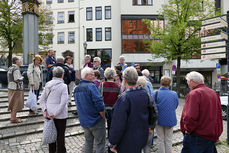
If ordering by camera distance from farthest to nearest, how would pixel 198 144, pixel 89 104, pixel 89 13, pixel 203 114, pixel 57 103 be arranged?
pixel 89 13 < pixel 57 103 < pixel 89 104 < pixel 198 144 < pixel 203 114

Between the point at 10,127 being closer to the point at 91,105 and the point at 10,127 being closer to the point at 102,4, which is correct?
the point at 91,105

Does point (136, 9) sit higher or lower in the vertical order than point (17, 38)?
higher

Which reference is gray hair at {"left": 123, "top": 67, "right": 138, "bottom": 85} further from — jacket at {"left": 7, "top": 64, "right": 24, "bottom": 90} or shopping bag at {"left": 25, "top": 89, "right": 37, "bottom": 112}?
shopping bag at {"left": 25, "top": 89, "right": 37, "bottom": 112}

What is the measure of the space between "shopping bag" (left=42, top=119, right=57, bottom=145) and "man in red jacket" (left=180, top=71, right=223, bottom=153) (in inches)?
97.6

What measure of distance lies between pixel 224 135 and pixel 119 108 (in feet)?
17.8

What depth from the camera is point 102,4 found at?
31.4m

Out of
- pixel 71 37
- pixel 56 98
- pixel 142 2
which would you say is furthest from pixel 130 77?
pixel 71 37

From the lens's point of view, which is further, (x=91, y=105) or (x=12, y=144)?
(x=12, y=144)

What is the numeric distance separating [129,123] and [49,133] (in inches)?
74.4

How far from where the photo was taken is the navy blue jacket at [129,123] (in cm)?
273

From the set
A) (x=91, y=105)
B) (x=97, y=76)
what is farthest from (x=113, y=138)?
(x=97, y=76)

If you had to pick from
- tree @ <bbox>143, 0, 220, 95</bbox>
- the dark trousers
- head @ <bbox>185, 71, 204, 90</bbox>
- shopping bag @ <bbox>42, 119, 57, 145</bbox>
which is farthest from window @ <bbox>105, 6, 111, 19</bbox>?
head @ <bbox>185, 71, 204, 90</bbox>

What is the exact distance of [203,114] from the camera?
310 cm

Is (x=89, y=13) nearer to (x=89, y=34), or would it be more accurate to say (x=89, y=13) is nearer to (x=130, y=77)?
(x=89, y=34)
